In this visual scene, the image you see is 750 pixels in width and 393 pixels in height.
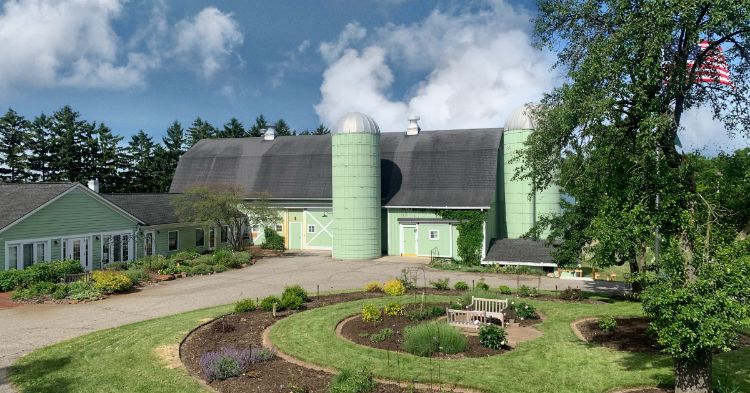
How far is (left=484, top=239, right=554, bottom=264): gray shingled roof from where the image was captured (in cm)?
2961

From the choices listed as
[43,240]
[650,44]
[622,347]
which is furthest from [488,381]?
[43,240]

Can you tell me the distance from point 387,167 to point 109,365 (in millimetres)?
28607

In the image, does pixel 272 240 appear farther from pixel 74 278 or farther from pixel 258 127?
pixel 258 127

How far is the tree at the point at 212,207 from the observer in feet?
106

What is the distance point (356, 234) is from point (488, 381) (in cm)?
2348

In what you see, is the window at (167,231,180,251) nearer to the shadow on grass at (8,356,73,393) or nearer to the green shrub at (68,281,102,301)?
the green shrub at (68,281,102,301)

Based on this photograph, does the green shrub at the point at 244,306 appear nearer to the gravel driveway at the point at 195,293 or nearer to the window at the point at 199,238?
the gravel driveway at the point at 195,293

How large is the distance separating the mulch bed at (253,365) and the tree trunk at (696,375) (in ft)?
16.5

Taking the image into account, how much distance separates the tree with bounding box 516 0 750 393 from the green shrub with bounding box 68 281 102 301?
18.4 metres

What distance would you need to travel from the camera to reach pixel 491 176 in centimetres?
3441

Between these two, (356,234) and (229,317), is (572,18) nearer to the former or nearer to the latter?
(229,317)

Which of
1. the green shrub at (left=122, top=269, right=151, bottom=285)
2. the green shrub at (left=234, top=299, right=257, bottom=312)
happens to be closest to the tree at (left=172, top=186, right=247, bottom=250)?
the green shrub at (left=122, top=269, right=151, bottom=285)

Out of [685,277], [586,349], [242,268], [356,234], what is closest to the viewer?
[685,277]

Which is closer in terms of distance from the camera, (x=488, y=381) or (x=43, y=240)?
(x=488, y=381)
